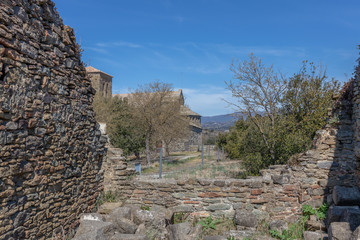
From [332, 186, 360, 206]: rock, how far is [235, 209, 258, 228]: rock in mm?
1830

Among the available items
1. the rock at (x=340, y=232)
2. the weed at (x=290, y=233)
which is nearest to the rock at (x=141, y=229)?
the weed at (x=290, y=233)

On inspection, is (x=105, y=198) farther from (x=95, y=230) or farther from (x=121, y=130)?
(x=121, y=130)

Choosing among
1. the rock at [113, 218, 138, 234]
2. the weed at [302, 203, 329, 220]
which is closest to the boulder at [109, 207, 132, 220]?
the rock at [113, 218, 138, 234]

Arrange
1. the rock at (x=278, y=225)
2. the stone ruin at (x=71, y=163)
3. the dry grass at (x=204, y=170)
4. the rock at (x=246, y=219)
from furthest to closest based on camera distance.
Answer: the dry grass at (x=204, y=170) → the rock at (x=246, y=219) → the rock at (x=278, y=225) → the stone ruin at (x=71, y=163)

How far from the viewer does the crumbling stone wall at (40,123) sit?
3.67 m

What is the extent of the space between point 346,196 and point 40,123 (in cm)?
619

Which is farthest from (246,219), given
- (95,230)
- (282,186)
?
(95,230)

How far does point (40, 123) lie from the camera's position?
436 cm

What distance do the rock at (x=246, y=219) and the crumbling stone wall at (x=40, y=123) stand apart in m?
3.57

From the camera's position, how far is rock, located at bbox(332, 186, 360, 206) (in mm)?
5866

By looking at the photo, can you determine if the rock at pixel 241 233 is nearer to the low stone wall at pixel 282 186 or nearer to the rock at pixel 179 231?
the low stone wall at pixel 282 186

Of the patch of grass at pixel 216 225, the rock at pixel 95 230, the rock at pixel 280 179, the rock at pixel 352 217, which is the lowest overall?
the patch of grass at pixel 216 225

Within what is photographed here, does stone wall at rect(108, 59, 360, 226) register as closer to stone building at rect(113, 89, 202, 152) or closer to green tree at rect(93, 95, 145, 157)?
green tree at rect(93, 95, 145, 157)

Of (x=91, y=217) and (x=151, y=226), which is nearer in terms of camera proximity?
(x=91, y=217)
